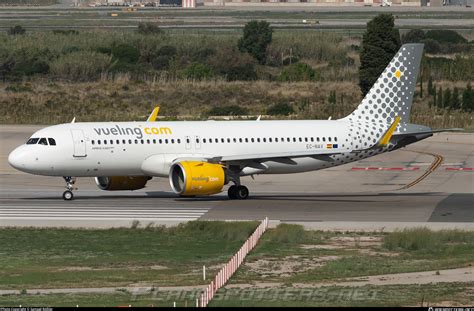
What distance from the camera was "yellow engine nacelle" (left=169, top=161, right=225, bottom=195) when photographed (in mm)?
50031

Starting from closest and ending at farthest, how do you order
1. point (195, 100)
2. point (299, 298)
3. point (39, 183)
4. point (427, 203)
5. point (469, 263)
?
1. point (299, 298)
2. point (469, 263)
3. point (427, 203)
4. point (39, 183)
5. point (195, 100)

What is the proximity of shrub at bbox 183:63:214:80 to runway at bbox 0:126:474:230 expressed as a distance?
45338mm

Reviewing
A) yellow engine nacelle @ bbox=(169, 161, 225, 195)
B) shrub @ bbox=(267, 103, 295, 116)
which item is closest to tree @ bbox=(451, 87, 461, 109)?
shrub @ bbox=(267, 103, 295, 116)

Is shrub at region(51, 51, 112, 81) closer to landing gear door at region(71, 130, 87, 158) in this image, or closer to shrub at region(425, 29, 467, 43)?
shrub at region(425, 29, 467, 43)

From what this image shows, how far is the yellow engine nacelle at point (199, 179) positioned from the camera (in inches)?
1970

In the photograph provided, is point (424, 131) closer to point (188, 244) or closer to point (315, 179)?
point (315, 179)

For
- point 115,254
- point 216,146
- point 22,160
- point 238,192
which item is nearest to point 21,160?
point 22,160

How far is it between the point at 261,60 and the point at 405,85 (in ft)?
247

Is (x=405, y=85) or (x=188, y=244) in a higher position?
(x=405, y=85)

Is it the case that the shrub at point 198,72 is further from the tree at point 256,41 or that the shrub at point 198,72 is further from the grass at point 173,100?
the tree at point 256,41

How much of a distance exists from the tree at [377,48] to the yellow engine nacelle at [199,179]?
48.4 meters

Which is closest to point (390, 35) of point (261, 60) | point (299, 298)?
point (261, 60)

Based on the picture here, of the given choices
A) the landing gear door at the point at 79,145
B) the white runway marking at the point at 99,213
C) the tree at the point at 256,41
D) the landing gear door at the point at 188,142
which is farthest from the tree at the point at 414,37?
the white runway marking at the point at 99,213

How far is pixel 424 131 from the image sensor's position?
178 feet
